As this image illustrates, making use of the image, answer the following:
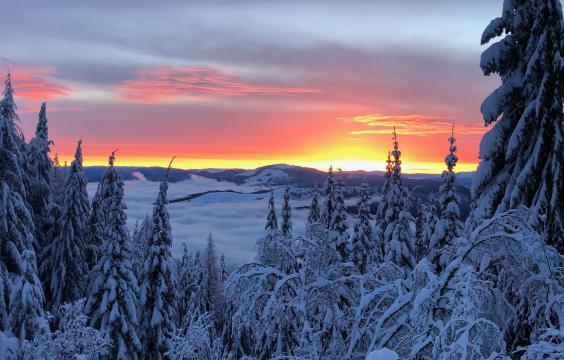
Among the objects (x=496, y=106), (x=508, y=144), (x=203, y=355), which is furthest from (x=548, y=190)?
(x=203, y=355)

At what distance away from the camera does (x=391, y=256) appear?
35.8m

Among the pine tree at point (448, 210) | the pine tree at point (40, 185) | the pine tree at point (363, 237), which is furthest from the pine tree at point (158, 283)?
the pine tree at point (448, 210)

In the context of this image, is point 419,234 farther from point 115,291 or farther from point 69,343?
point 69,343

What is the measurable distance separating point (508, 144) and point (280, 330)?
1062 cm

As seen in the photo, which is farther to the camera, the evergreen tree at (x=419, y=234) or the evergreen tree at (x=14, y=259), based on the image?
the evergreen tree at (x=419, y=234)

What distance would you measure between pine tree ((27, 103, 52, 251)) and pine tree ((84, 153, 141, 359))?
4.90m

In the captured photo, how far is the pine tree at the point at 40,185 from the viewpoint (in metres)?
29.8

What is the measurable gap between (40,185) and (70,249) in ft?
15.0

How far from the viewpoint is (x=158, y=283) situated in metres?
31.4

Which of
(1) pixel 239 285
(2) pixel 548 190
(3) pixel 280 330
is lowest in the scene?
(3) pixel 280 330

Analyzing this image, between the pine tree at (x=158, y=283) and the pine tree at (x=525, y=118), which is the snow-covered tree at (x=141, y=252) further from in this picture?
the pine tree at (x=525, y=118)

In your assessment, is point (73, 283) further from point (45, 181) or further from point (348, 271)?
point (348, 271)

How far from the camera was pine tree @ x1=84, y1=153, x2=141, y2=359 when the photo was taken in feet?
91.3

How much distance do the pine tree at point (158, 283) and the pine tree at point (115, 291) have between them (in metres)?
2.36
